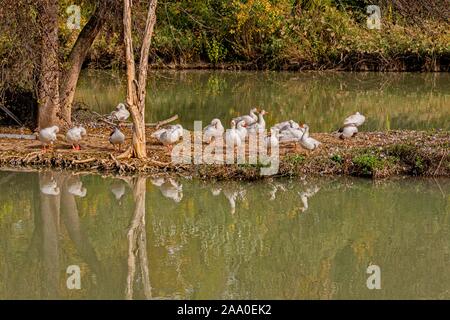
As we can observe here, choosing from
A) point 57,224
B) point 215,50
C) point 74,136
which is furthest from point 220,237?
point 215,50

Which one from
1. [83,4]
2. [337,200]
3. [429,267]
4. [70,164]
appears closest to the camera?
[429,267]

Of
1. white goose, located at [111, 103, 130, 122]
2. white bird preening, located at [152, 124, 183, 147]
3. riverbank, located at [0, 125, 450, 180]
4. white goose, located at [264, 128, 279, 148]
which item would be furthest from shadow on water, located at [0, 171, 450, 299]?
white goose, located at [111, 103, 130, 122]

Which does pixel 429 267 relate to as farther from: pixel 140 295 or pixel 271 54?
pixel 271 54

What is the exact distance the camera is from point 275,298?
9.52 metres

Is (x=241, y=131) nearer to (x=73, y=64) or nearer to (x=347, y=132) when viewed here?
(x=347, y=132)

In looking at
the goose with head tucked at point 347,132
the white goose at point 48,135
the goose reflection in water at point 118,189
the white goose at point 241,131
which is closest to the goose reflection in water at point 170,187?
the goose reflection in water at point 118,189

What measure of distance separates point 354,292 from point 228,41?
80.4 ft

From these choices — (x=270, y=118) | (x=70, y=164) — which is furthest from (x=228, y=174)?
(x=270, y=118)

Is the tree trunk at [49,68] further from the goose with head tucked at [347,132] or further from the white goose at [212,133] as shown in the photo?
the goose with head tucked at [347,132]

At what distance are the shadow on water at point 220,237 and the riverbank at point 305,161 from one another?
20 cm

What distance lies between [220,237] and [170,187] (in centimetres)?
226

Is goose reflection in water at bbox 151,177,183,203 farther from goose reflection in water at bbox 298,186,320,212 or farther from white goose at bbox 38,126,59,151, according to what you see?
white goose at bbox 38,126,59,151

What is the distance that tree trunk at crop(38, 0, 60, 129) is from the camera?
15.8m

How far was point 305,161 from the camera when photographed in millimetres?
14492
